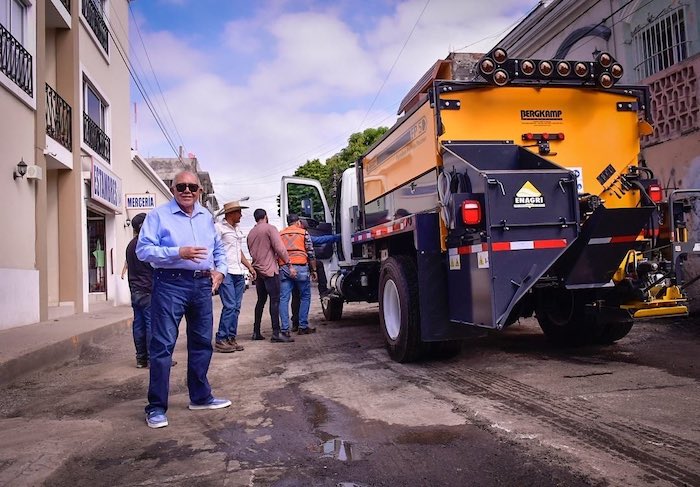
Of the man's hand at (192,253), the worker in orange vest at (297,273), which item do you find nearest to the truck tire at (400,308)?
the worker in orange vest at (297,273)

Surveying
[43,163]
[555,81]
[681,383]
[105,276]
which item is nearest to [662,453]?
[681,383]

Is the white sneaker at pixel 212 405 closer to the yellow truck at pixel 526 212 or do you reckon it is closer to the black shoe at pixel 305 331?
the yellow truck at pixel 526 212

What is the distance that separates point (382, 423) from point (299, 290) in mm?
4684

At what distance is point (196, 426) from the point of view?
400cm

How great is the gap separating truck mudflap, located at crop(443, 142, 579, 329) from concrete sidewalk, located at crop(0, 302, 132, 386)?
4.63 metres

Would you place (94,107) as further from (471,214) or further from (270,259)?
(471,214)

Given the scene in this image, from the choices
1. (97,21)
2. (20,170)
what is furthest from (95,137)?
(20,170)

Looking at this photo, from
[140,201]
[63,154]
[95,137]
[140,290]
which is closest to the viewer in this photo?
[140,290]

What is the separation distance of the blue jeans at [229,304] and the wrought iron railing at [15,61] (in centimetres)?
543

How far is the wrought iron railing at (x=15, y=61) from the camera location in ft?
30.7

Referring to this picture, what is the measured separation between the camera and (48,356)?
6852 millimetres

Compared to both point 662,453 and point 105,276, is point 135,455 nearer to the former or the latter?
point 662,453

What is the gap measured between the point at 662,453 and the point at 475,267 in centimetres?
202

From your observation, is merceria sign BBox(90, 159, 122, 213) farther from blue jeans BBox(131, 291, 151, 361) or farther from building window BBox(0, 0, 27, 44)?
blue jeans BBox(131, 291, 151, 361)
